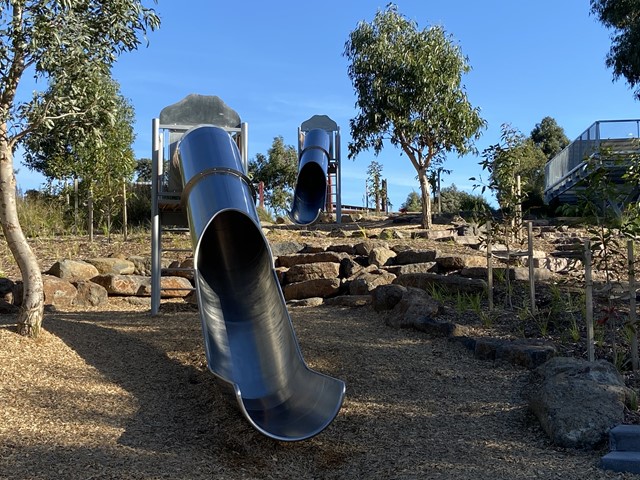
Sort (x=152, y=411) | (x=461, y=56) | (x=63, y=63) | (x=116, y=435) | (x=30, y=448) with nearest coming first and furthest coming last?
(x=30, y=448) < (x=116, y=435) < (x=152, y=411) < (x=63, y=63) < (x=461, y=56)

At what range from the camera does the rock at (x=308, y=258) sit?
39.9 feet

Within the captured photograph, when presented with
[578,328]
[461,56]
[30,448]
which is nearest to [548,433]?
[578,328]

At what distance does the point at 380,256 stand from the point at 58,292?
197 inches

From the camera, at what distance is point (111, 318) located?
351 inches

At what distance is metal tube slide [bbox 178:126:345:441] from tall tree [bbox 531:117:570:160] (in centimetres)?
3848

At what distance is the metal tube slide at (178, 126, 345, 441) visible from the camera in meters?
5.41

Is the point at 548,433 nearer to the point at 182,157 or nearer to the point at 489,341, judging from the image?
the point at 489,341

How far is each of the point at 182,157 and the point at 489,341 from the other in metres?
3.43

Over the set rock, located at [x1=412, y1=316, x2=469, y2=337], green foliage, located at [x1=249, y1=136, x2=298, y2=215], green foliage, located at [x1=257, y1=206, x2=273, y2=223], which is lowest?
rock, located at [x1=412, y1=316, x2=469, y2=337]

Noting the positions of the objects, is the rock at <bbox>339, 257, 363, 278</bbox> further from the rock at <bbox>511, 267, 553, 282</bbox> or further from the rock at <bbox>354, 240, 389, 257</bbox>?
the rock at <bbox>511, 267, 553, 282</bbox>

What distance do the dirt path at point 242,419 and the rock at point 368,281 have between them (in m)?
2.61

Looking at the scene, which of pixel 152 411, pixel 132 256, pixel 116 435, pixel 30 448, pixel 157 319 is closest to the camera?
pixel 30 448

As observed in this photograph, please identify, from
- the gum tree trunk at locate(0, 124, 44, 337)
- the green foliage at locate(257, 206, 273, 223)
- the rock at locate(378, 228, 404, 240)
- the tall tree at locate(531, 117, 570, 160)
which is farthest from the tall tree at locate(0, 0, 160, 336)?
the tall tree at locate(531, 117, 570, 160)

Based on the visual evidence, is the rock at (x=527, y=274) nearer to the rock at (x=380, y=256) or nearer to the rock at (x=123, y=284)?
the rock at (x=380, y=256)
